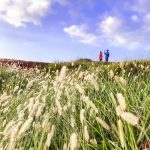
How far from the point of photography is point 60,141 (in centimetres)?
485

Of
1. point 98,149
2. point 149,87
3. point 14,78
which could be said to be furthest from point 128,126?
point 14,78

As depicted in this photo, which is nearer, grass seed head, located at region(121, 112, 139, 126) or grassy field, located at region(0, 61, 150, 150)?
grass seed head, located at region(121, 112, 139, 126)

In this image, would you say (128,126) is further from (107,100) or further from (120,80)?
(107,100)

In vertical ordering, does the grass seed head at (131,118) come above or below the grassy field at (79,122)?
above

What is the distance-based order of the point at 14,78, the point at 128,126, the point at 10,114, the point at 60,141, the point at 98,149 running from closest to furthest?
the point at 128,126, the point at 98,149, the point at 60,141, the point at 10,114, the point at 14,78

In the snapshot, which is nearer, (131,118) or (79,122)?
(131,118)

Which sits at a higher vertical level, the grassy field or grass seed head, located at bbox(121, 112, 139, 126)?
grass seed head, located at bbox(121, 112, 139, 126)

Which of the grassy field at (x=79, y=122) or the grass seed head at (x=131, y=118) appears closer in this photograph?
the grass seed head at (x=131, y=118)

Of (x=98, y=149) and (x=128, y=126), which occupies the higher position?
(x=128, y=126)

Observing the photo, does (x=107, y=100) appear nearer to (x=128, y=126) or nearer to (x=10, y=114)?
(x=10, y=114)

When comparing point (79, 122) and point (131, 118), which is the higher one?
point (131, 118)

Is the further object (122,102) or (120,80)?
(120,80)

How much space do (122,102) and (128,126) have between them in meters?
0.84

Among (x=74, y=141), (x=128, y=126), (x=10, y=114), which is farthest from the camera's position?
(x=10, y=114)
